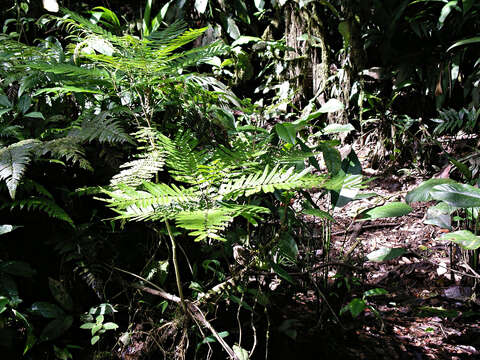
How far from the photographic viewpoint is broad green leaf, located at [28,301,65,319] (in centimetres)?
104

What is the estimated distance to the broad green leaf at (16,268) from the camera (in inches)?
39.4

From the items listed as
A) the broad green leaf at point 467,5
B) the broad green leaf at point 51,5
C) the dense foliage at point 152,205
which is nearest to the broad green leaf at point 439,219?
the dense foliage at point 152,205

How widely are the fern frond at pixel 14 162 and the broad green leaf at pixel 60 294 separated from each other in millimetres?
396

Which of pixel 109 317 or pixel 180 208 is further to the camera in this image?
pixel 109 317

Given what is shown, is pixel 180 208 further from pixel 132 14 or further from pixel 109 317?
pixel 132 14

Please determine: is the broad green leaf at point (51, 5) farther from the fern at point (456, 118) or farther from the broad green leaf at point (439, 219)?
the fern at point (456, 118)

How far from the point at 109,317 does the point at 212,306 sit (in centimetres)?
38

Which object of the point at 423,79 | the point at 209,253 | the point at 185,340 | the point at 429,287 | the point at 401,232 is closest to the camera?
the point at 185,340

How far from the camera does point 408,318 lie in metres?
1.40

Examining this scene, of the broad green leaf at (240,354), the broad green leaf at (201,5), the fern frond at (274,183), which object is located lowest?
the broad green leaf at (240,354)

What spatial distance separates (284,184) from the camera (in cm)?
67

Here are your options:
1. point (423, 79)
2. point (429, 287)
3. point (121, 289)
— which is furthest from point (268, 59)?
point (121, 289)

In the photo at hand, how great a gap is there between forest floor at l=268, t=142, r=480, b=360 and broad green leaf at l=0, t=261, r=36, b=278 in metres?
0.89

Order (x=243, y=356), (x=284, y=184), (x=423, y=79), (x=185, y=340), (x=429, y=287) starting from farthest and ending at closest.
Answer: (x=423, y=79)
(x=429, y=287)
(x=185, y=340)
(x=243, y=356)
(x=284, y=184)
